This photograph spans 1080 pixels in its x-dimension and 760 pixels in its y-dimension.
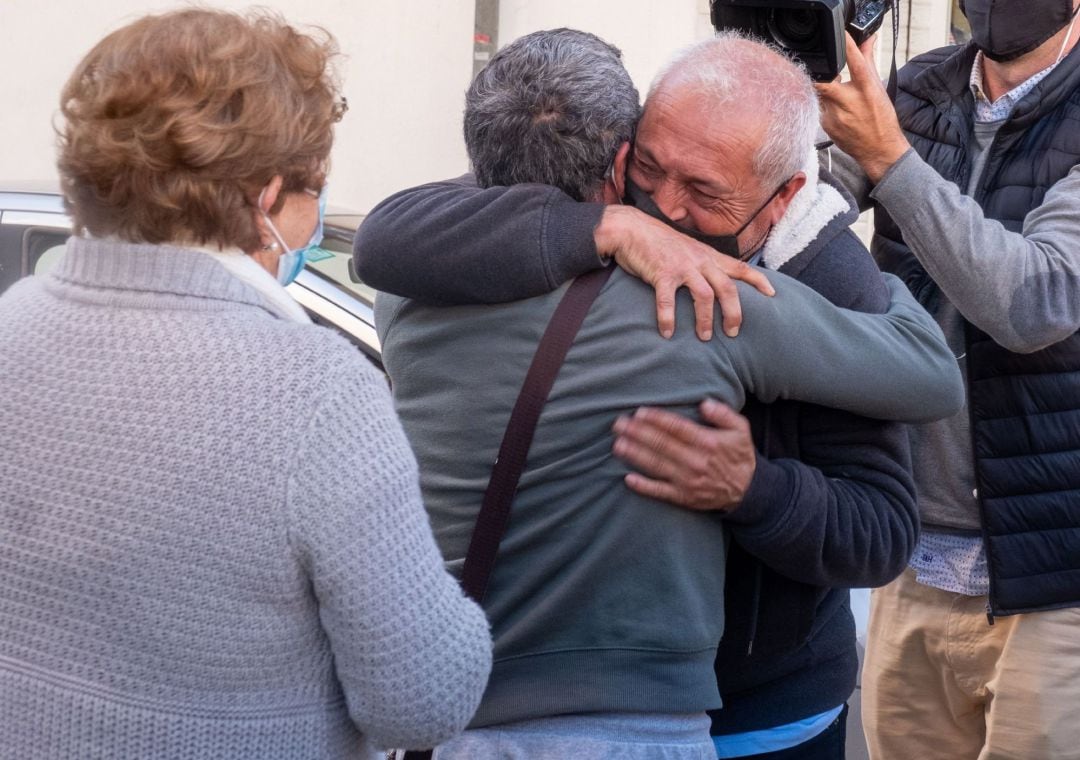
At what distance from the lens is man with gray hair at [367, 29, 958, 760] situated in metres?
1.85

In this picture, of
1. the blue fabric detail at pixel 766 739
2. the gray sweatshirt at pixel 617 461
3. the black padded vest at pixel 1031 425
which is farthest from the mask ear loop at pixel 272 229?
the black padded vest at pixel 1031 425

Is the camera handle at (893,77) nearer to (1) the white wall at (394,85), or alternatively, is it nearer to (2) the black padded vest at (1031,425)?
(2) the black padded vest at (1031,425)

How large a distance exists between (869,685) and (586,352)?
1.64 meters

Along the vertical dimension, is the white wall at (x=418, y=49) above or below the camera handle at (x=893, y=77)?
below

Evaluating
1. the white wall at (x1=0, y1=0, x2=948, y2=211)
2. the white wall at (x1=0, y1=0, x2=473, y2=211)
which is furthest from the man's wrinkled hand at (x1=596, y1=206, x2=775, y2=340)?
the white wall at (x1=0, y1=0, x2=473, y2=211)

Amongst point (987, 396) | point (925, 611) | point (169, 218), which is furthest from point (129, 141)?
point (925, 611)

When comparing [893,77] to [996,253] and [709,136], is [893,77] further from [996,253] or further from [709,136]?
[709,136]

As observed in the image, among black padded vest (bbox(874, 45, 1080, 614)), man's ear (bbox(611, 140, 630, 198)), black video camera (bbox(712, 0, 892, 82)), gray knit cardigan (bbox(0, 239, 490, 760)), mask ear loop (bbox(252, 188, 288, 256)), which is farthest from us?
black padded vest (bbox(874, 45, 1080, 614))

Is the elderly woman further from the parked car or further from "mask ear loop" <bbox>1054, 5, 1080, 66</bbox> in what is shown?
the parked car

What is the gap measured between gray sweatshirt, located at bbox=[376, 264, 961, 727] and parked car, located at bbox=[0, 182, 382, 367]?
246cm

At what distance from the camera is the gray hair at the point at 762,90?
2.02 meters

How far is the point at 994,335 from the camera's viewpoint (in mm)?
2498

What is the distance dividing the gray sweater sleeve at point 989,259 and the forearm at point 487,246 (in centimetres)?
85

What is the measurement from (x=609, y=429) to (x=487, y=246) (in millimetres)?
306
